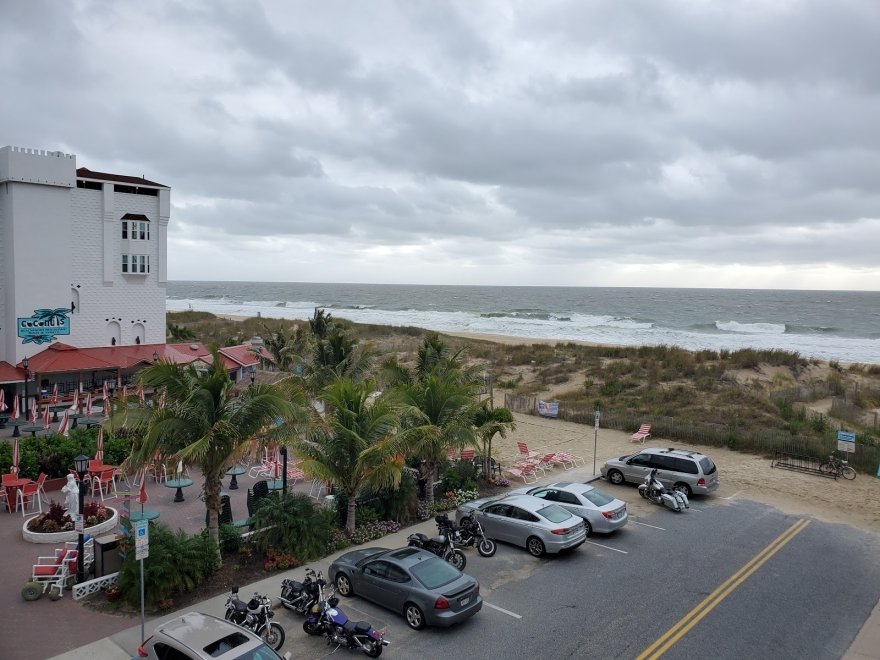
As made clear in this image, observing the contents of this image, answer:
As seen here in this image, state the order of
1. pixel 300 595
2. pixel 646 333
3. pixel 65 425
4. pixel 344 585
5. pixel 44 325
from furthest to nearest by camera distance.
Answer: pixel 646 333 < pixel 44 325 < pixel 65 425 < pixel 344 585 < pixel 300 595

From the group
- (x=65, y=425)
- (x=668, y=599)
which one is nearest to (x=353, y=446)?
(x=668, y=599)

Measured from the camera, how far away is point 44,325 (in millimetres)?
27906

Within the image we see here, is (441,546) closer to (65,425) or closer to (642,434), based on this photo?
(642,434)

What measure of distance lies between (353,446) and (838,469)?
1778 cm

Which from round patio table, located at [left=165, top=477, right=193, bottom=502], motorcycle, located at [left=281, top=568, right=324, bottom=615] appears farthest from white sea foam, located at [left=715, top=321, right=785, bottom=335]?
motorcycle, located at [left=281, top=568, right=324, bottom=615]

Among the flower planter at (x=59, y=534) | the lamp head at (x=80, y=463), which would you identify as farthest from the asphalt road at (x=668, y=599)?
the flower planter at (x=59, y=534)

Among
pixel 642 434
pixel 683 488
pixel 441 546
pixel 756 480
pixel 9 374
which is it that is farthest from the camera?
pixel 642 434

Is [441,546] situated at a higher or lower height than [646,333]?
lower

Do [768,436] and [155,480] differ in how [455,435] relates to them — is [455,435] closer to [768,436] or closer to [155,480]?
[155,480]

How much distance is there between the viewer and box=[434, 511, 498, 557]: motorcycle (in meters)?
14.2

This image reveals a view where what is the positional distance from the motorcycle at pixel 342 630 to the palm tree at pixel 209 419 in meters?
3.54

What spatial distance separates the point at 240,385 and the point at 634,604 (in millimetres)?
26145

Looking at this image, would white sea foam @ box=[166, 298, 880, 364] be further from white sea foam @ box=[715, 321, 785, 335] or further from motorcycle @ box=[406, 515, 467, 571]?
motorcycle @ box=[406, 515, 467, 571]

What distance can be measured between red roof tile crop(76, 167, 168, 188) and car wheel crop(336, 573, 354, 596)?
1005 inches
